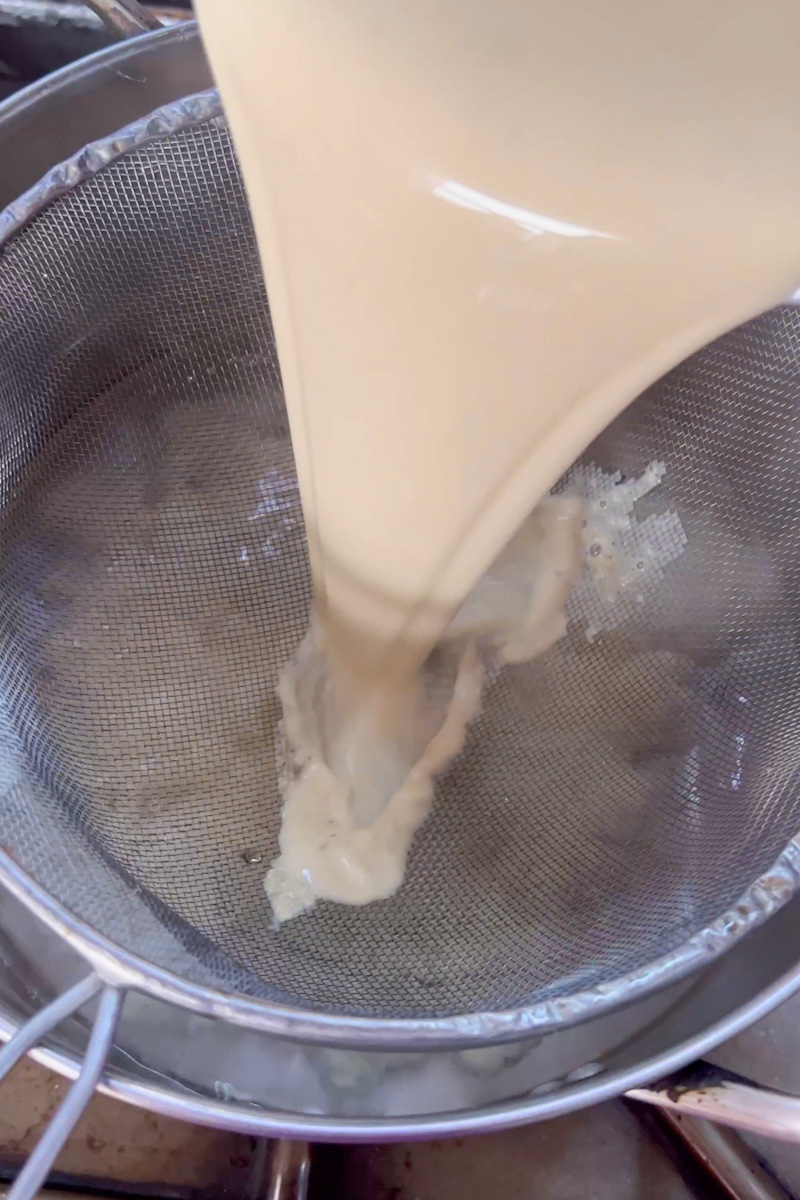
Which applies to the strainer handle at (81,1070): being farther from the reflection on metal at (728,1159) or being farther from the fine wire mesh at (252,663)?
the reflection on metal at (728,1159)

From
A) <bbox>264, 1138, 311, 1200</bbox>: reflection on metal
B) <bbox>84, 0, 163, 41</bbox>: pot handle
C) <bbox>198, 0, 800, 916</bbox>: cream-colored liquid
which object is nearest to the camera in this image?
<bbox>198, 0, 800, 916</bbox>: cream-colored liquid

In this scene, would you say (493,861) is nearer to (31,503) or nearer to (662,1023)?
(662,1023)

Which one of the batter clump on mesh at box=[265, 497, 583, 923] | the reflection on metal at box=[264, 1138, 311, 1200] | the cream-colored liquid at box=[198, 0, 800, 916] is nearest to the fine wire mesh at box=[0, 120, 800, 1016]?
the batter clump on mesh at box=[265, 497, 583, 923]

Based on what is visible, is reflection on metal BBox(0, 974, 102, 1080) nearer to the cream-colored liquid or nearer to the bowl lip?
the bowl lip

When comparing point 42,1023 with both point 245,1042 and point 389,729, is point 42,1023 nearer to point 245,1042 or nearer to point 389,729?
point 245,1042

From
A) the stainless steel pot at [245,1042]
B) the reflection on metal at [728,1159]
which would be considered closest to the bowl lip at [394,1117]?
the stainless steel pot at [245,1042]

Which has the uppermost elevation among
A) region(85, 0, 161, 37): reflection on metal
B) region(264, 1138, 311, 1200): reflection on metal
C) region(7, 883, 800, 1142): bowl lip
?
region(85, 0, 161, 37): reflection on metal

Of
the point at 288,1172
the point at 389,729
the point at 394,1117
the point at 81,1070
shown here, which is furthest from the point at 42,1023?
the point at 389,729

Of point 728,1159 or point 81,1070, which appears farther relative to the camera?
point 728,1159
